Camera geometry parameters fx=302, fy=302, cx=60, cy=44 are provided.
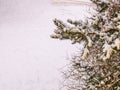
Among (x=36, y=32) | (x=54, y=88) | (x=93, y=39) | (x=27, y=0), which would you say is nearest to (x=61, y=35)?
(x=93, y=39)

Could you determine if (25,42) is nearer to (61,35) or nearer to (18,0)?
(18,0)

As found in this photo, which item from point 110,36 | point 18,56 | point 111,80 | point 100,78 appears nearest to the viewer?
point 110,36

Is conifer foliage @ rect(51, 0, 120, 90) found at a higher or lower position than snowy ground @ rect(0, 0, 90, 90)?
higher

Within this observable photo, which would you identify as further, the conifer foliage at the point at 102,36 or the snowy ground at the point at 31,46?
the snowy ground at the point at 31,46

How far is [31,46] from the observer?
17.7 metres

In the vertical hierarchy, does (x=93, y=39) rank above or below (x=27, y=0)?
above

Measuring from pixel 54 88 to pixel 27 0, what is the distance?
1020cm

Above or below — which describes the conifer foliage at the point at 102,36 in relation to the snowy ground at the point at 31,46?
above

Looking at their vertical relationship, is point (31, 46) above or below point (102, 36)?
below

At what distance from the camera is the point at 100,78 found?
217 inches

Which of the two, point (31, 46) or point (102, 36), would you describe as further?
point (31, 46)

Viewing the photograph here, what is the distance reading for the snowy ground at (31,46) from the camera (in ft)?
48.3

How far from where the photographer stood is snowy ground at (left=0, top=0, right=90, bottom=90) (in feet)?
48.3

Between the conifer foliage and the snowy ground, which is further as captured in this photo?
the snowy ground
